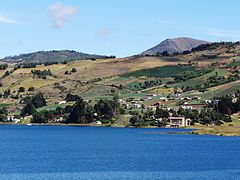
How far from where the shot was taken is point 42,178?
76.4 m

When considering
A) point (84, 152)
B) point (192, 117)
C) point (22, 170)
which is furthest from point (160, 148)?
point (192, 117)

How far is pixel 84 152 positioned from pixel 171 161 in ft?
60.9

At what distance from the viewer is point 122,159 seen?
9925 centimetres

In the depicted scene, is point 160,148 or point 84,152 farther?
point 160,148

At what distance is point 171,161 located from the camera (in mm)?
98312

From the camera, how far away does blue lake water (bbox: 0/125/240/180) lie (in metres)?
81.2

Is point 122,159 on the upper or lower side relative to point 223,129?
upper

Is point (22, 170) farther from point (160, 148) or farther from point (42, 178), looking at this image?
point (160, 148)

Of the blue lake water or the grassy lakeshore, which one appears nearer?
the blue lake water

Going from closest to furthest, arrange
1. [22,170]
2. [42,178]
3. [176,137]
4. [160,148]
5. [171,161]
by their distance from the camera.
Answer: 1. [42,178]
2. [22,170]
3. [171,161]
4. [160,148]
5. [176,137]

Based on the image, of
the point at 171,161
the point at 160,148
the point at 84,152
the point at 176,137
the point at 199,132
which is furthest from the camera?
the point at 199,132

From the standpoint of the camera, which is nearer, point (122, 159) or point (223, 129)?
point (122, 159)

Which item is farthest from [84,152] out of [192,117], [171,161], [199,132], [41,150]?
[192,117]

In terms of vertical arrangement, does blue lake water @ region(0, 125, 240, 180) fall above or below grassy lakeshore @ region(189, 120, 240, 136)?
above
